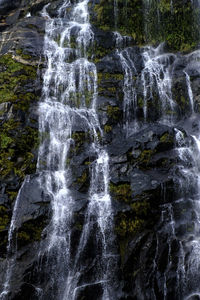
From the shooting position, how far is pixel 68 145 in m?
13.2

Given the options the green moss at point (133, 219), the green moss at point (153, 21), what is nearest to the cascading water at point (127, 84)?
the green moss at point (153, 21)

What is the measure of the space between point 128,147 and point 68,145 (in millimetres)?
2694

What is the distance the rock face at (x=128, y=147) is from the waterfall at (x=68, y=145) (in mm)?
236

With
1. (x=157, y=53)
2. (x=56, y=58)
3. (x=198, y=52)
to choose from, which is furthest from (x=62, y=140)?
(x=198, y=52)

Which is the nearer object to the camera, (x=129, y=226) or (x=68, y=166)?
(x=129, y=226)

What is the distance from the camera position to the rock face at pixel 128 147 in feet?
32.6

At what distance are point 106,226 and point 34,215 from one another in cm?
263

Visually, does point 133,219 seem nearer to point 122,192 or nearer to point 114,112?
point 122,192

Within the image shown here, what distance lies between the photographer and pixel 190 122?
14.8 m

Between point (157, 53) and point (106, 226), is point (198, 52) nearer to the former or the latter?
point (157, 53)

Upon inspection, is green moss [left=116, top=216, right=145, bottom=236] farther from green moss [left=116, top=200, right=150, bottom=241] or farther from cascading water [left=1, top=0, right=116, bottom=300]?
cascading water [left=1, top=0, right=116, bottom=300]

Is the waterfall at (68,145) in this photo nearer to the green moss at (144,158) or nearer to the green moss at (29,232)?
the green moss at (29,232)

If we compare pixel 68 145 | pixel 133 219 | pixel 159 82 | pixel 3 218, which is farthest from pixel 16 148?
pixel 159 82

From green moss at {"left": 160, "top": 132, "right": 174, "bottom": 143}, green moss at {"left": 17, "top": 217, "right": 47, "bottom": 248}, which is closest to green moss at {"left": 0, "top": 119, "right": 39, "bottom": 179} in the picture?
green moss at {"left": 17, "top": 217, "right": 47, "bottom": 248}
